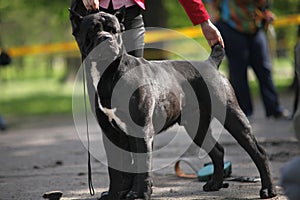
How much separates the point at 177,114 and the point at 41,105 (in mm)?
14545

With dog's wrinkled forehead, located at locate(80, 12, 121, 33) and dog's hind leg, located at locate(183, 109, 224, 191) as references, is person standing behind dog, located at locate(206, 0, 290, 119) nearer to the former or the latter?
dog's hind leg, located at locate(183, 109, 224, 191)

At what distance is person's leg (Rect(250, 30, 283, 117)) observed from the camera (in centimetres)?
1112

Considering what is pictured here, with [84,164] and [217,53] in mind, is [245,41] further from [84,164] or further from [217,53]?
[217,53]

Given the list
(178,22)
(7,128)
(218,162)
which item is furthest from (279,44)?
(218,162)

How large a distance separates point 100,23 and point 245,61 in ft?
21.6

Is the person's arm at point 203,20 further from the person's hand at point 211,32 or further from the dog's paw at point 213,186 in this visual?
the dog's paw at point 213,186

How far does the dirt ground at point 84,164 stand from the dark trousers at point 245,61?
0.43m

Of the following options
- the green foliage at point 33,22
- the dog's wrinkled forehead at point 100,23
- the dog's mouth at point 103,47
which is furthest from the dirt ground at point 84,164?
the green foliage at point 33,22

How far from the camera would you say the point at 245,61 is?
11.2 meters

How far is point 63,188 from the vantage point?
630 centimetres

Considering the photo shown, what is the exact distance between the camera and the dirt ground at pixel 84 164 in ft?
19.6

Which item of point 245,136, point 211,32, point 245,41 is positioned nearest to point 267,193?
point 245,136

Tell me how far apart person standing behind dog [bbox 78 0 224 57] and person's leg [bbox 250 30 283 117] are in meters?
5.54

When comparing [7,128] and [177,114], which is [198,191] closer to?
[177,114]
